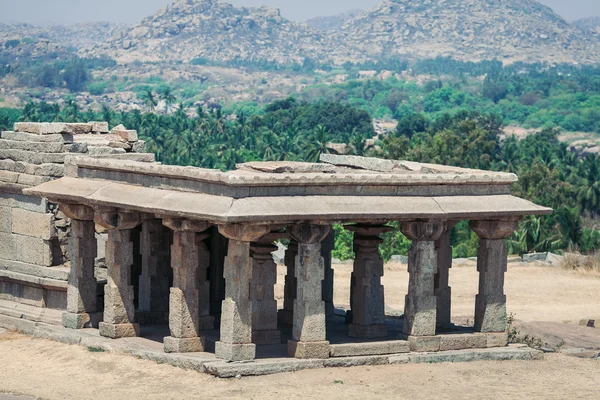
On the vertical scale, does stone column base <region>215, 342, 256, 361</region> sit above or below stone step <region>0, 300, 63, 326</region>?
above

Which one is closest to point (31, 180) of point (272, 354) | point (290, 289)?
point (290, 289)

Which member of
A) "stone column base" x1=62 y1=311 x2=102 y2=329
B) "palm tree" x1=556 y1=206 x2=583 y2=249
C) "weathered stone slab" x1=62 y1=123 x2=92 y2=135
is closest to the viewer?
"stone column base" x1=62 y1=311 x2=102 y2=329

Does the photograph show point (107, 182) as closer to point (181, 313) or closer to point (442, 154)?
point (181, 313)

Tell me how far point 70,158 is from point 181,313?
364cm

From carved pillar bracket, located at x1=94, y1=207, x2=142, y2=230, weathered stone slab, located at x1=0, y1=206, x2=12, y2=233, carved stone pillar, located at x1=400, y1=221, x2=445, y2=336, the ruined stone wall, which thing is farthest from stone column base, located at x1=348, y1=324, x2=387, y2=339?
weathered stone slab, located at x1=0, y1=206, x2=12, y2=233

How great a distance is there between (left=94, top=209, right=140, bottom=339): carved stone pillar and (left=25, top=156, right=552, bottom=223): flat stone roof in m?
0.37

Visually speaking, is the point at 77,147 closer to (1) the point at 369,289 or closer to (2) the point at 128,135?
(2) the point at 128,135

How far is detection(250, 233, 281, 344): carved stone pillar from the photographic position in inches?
758

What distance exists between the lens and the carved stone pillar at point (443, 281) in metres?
20.9

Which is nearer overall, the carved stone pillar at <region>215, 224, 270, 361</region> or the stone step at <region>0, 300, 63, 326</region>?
the carved stone pillar at <region>215, 224, 270, 361</region>

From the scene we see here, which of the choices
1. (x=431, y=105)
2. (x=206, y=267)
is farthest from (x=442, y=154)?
(x=431, y=105)

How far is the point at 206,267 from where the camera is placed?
2109 cm

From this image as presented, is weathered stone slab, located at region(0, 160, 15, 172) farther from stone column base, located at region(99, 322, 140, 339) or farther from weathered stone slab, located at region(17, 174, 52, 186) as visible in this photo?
stone column base, located at region(99, 322, 140, 339)

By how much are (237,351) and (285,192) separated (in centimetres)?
207
